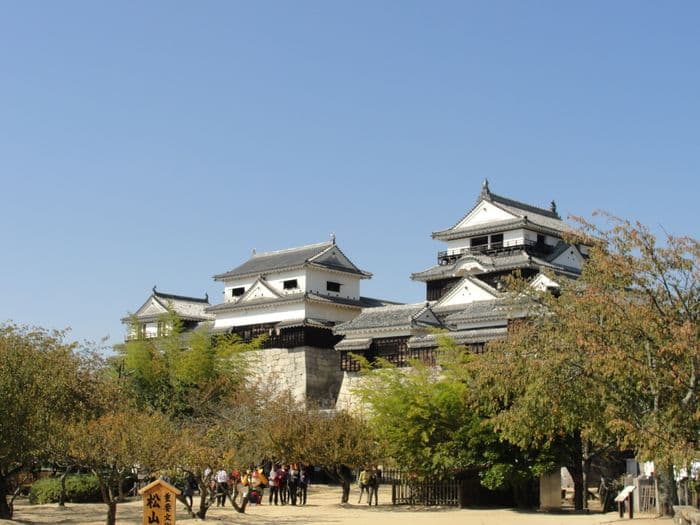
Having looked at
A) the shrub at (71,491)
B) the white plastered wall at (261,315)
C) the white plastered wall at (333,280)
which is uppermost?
the white plastered wall at (333,280)

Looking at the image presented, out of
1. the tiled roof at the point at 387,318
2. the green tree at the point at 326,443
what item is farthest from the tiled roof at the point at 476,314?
the green tree at the point at 326,443

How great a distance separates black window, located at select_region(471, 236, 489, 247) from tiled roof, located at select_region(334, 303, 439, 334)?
7.07 m

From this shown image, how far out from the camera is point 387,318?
46.1 metres

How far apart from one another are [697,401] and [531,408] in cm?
370

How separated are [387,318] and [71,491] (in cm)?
1916

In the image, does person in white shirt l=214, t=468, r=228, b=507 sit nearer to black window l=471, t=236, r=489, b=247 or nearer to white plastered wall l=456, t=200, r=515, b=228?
black window l=471, t=236, r=489, b=247

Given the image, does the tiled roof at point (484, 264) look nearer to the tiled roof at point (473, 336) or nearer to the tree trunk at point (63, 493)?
the tiled roof at point (473, 336)

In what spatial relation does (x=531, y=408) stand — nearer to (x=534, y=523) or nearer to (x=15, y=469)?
(x=534, y=523)

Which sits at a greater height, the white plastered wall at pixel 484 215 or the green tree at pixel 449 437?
the white plastered wall at pixel 484 215

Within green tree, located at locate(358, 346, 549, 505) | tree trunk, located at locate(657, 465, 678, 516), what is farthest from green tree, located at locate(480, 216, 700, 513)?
green tree, located at locate(358, 346, 549, 505)

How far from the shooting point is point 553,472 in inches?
1071

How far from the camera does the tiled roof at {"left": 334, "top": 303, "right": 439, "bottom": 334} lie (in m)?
44.9

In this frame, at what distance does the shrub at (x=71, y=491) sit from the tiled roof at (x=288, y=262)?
22.5 meters

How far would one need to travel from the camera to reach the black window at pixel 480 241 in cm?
5212
